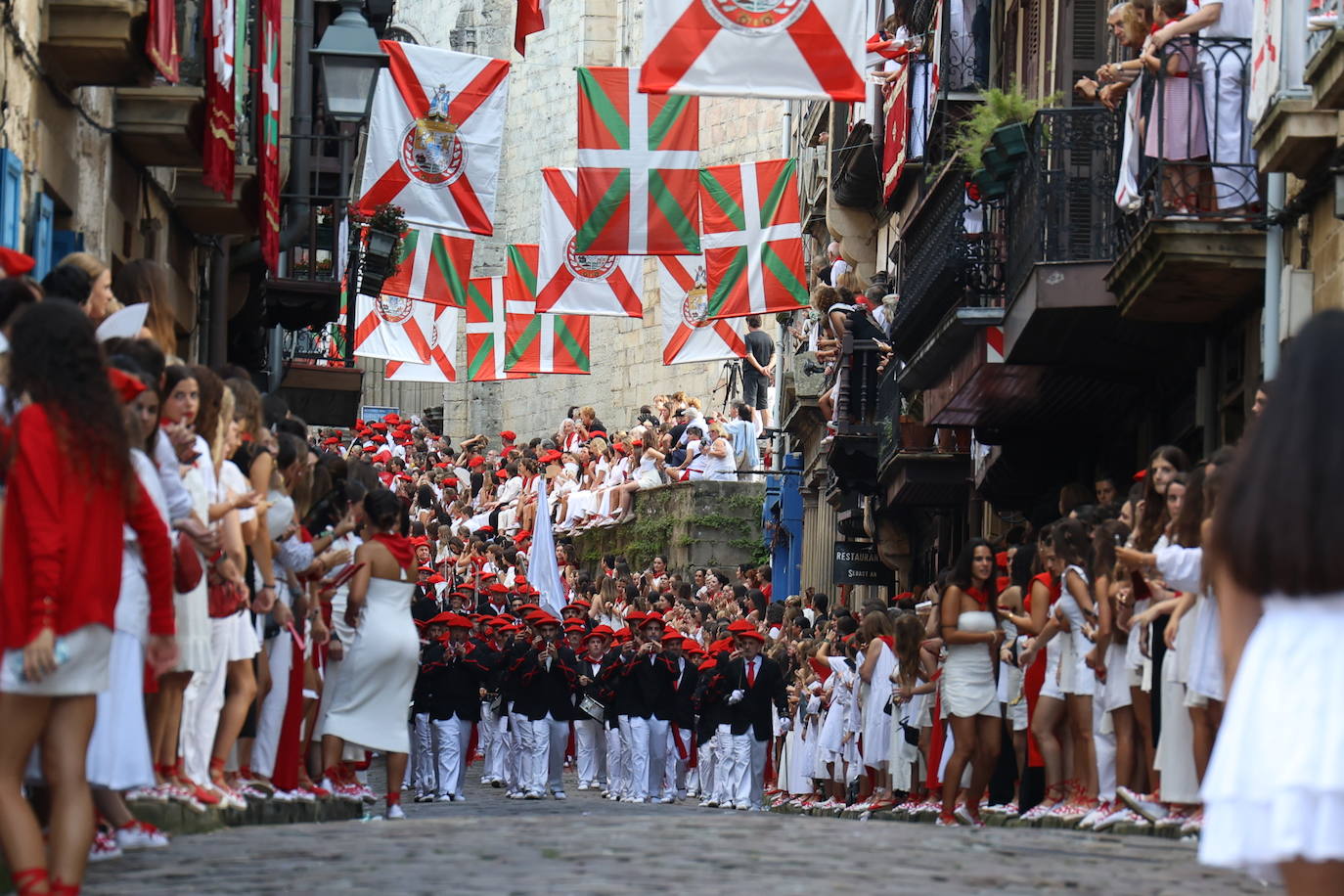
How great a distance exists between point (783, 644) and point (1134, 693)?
1394cm

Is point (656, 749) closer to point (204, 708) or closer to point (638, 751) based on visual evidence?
point (638, 751)

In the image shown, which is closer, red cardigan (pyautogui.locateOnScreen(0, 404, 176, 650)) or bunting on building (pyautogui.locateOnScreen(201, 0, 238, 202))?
red cardigan (pyautogui.locateOnScreen(0, 404, 176, 650))

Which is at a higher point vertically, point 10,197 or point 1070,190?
point 1070,190

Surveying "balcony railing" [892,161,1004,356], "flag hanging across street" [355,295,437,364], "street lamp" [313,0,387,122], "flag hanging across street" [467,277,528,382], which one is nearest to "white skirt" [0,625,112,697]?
"street lamp" [313,0,387,122]

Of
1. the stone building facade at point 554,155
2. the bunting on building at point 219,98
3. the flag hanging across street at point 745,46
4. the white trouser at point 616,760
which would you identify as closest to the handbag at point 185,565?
the bunting on building at point 219,98

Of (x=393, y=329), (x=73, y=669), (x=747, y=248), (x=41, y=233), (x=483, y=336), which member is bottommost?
(x=73, y=669)

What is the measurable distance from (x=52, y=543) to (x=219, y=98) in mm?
10757

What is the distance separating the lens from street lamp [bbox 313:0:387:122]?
64.8 ft

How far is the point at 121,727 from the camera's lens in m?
7.88

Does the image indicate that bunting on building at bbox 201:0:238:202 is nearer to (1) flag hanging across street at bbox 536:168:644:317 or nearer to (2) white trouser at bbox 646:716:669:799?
(2) white trouser at bbox 646:716:669:799

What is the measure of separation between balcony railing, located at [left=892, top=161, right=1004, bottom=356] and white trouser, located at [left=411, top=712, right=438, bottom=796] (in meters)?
5.79

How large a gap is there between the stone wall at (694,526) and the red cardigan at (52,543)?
36.1m

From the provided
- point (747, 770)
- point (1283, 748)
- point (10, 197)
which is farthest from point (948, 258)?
point (1283, 748)

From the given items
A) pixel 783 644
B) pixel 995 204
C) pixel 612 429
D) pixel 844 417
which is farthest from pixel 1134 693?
pixel 612 429
